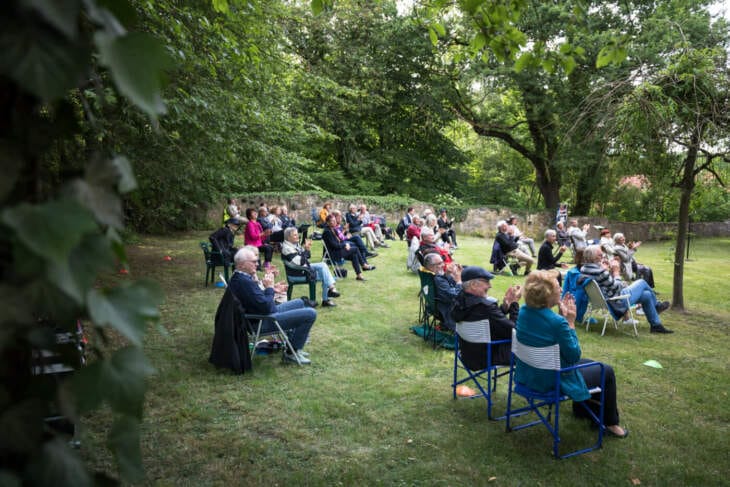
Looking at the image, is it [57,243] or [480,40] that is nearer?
[57,243]

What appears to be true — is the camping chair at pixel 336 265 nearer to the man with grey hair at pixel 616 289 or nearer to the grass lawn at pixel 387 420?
the grass lawn at pixel 387 420

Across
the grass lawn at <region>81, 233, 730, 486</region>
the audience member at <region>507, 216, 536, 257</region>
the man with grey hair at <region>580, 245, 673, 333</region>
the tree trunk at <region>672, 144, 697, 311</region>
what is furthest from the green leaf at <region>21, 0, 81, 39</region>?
the audience member at <region>507, 216, 536, 257</region>

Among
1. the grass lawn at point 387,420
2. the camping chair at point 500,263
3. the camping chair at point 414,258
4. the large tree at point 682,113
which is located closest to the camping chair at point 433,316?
the grass lawn at point 387,420

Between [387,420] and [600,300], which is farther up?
[600,300]

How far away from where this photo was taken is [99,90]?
0.95m

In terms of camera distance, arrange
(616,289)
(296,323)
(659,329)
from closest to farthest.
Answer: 1. (296,323)
2. (616,289)
3. (659,329)

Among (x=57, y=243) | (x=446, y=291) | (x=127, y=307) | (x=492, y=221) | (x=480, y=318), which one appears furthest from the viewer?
(x=492, y=221)

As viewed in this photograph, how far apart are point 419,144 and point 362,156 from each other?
401 cm

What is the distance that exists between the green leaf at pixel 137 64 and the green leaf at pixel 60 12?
0.15ft

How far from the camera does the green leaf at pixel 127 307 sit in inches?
30.8

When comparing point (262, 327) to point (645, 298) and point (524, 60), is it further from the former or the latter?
point (645, 298)

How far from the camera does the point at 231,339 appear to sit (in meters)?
5.23

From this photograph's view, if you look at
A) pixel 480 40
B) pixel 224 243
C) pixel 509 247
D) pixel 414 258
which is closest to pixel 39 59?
pixel 480 40

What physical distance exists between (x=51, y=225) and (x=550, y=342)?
379 cm
